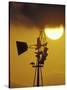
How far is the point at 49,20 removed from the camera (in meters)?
2.06

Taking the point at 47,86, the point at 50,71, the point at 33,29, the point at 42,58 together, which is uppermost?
the point at 33,29

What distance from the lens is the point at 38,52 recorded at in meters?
2.04

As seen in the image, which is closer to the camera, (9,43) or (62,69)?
(9,43)

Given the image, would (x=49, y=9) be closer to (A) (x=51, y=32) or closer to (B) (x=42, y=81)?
(A) (x=51, y=32)

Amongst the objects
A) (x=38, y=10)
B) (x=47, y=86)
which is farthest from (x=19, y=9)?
(x=47, y=86)

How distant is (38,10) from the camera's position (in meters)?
2.04

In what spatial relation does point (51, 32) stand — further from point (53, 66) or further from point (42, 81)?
point (42, 81)

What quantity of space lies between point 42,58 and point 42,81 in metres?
0.22

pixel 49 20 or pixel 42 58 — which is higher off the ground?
pixel 49 20

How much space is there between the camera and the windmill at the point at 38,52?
6.55 feet

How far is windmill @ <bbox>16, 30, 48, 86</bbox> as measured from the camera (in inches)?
78.6

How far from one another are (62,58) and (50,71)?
19 centimetres

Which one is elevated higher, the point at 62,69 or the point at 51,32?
the point at 51,32

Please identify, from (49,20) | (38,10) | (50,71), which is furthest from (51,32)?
(50,71)
